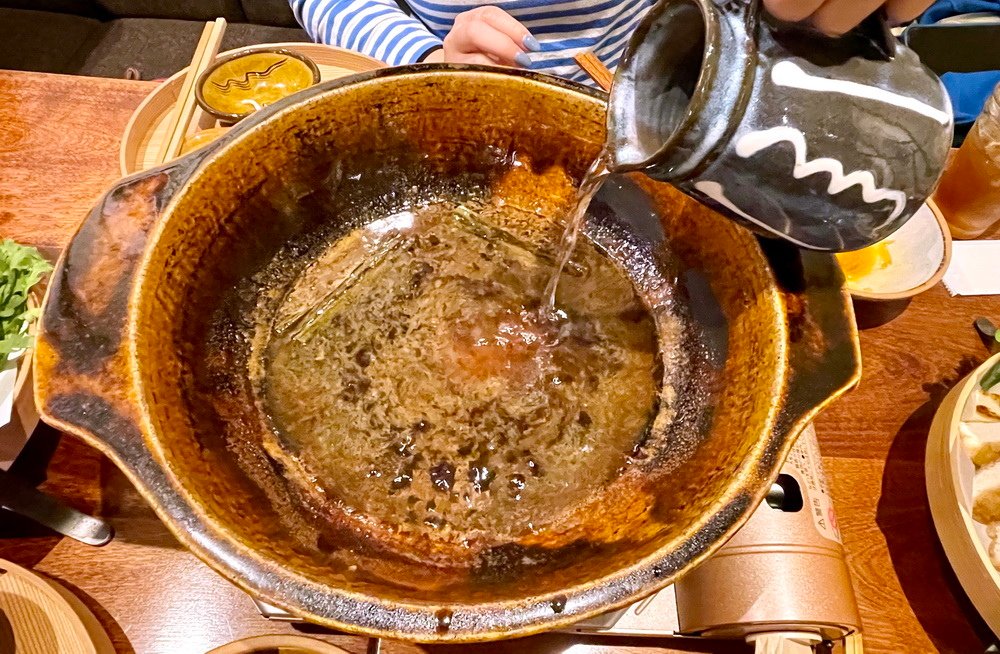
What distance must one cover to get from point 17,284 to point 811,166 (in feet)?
4.36

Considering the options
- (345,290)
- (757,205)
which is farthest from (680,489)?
(345,290)

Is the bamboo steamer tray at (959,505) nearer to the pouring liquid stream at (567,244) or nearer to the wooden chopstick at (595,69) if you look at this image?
the pouring liquid stream at (567,244)

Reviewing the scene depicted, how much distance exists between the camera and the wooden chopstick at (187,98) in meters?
1.35

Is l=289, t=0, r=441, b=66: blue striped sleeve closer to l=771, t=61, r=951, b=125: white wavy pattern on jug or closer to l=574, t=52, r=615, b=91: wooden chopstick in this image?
l=574, t=52, r=615, b=91: wooden chopstick

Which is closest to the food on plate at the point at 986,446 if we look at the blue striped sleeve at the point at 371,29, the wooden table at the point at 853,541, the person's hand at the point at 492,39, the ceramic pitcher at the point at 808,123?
the wooden table at the point at 853,541

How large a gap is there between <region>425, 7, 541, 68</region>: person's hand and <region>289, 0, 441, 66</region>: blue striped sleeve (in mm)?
163

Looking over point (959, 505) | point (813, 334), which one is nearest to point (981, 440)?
point (959, 505)

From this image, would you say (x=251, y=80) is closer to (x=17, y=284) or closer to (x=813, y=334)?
(x=17, y=284)

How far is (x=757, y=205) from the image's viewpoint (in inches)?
27.7

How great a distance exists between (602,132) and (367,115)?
40 cm

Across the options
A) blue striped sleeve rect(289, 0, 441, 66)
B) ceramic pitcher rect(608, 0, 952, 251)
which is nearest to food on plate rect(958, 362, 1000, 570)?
ceramic pitcher rect(608, 0, 952, 251)

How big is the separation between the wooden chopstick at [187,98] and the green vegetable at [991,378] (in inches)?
63.4

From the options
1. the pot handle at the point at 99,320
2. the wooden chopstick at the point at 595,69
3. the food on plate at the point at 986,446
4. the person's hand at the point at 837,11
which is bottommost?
the food on plate at the point at 986,446

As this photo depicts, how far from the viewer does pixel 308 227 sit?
1139mm
